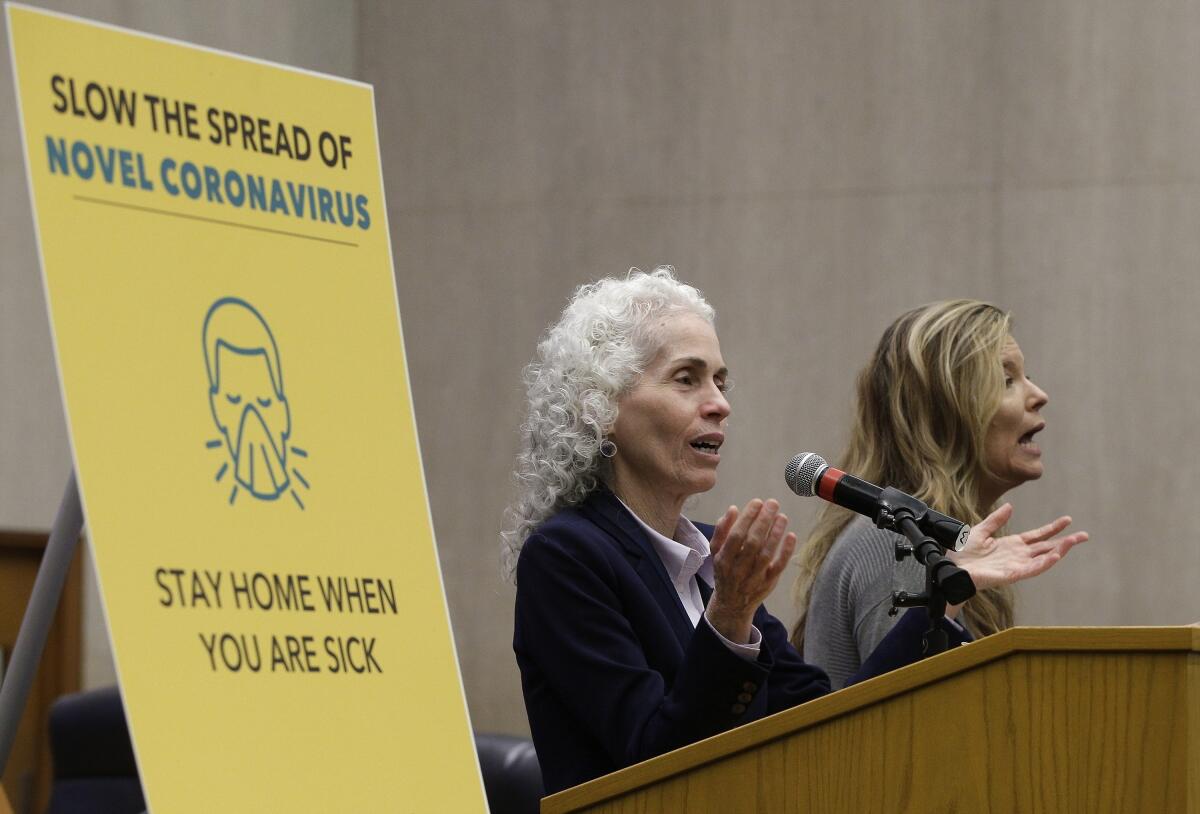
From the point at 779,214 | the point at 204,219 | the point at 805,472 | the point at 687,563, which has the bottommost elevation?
the point at 687,563

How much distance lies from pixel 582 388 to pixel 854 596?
0.66 metres

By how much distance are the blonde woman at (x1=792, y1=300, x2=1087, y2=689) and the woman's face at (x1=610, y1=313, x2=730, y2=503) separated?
46 centimetres

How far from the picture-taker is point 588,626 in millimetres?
2324

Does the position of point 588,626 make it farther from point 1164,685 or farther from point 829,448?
point 829,448

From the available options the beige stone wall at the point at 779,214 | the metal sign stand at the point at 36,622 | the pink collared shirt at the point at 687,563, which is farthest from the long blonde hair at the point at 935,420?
the beige stone wall at the point at 779,214

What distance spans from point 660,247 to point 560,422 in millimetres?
3581

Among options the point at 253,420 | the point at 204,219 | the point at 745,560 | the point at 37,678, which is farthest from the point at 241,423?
the point at 37,678

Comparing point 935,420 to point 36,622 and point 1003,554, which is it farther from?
point 36,622

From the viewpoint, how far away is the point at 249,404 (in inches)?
67.2

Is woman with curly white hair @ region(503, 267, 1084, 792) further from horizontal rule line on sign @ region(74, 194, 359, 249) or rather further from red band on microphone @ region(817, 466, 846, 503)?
horizontal rule line on sign @ region(74, 194, 359, 249)

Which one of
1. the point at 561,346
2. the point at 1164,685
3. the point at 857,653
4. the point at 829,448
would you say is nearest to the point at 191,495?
Answer: the point at 1164,685

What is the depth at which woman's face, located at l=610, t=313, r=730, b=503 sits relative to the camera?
2604 mm

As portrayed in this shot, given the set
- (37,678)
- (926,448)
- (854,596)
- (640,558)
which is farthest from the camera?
(37,678)

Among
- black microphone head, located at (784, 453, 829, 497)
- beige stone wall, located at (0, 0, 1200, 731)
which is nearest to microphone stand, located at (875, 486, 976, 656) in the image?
black microphone head, located at (784, 453, 829, 497)
